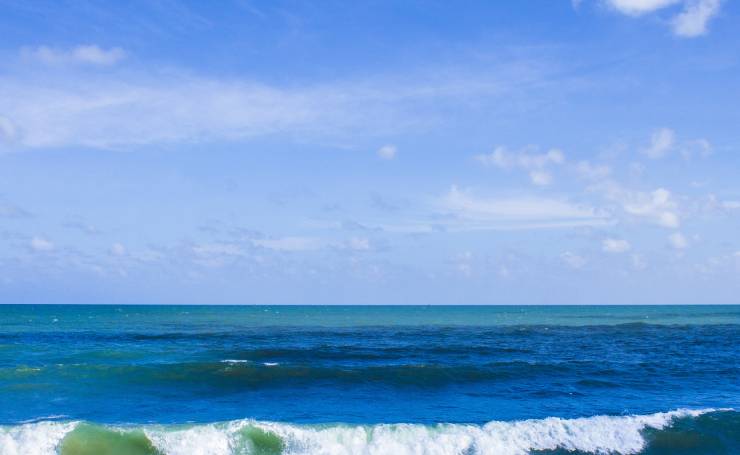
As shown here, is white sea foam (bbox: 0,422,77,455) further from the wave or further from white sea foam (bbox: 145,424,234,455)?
white sea foam (bbox: 145,424,234,455)

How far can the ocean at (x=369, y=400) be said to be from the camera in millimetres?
17750

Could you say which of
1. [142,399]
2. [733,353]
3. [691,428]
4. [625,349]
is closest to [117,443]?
[142,399]

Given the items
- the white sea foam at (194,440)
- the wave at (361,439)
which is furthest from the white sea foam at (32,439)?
the white sea foam at (194,440)

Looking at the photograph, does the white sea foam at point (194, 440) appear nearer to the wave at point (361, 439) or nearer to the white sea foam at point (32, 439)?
the wave at point (361, 439)

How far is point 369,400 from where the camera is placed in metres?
24.4

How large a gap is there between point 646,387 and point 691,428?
8131 mm

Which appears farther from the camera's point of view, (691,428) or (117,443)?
(691,428)

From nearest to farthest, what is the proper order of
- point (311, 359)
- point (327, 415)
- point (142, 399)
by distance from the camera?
point (327, 415) < point (142, 399) < point (311, 359)

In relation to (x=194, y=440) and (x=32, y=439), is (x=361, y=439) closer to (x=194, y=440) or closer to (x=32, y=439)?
(x=194, y=440)

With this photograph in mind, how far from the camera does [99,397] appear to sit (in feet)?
78.5

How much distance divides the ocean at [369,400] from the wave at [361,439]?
0.14ft

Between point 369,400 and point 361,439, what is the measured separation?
6505mm

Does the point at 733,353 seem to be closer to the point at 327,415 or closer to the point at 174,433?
the point at 327,415

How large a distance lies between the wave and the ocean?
0.04 meters
